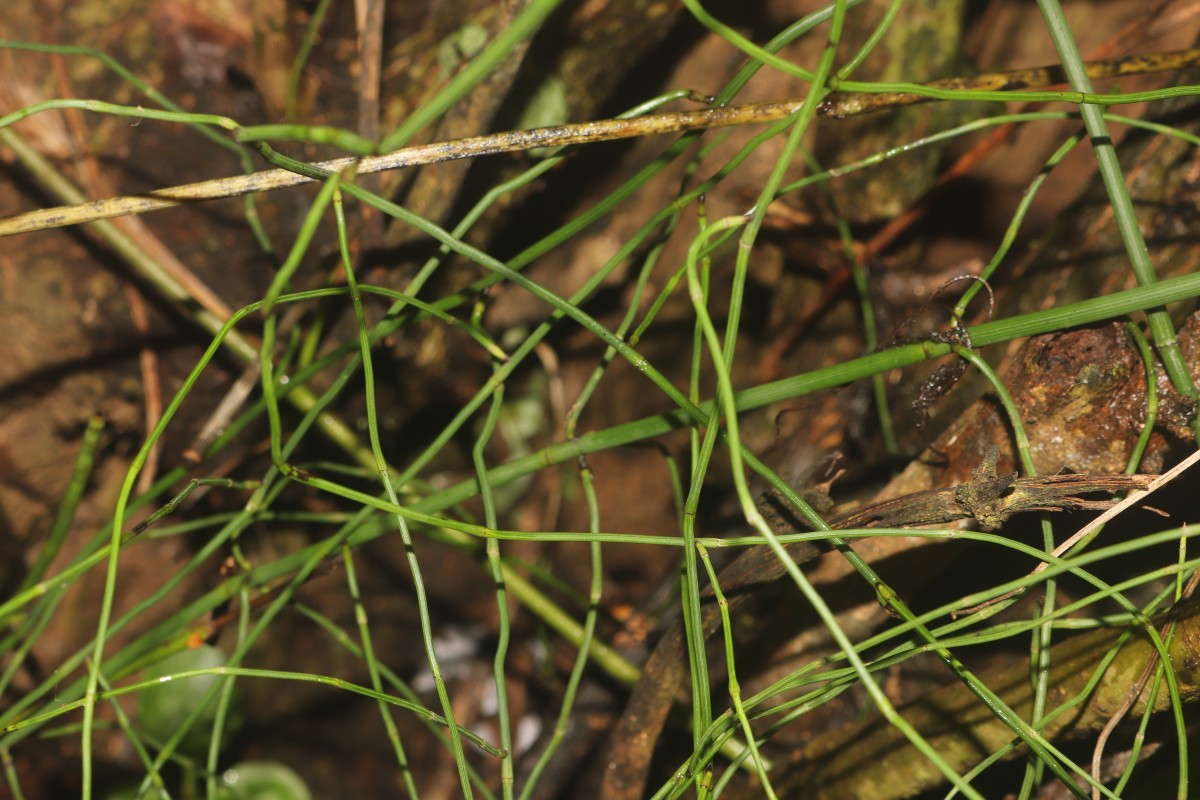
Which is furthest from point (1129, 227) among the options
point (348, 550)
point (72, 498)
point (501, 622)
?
point (72, 498)

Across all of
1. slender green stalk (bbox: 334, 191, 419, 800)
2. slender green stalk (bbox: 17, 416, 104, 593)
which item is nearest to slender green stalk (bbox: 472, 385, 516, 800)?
slender green stalk (bbox: 334, 191, 419, 800)

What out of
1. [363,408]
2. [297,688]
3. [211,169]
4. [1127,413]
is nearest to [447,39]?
[211,169]

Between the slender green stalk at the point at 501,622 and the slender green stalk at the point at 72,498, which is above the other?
the slender green stalk at the point at 72,498

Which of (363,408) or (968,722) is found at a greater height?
(363,408)

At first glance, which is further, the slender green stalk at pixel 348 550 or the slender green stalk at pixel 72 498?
the slender green stalk at pixel 72 498

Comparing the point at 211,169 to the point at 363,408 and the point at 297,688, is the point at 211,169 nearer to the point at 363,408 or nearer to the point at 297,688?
the point at 363,408

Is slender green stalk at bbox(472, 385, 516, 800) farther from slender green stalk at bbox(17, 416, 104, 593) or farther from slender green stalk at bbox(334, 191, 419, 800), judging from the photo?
slender green stalk at bbox(17, 416, 104, 593)

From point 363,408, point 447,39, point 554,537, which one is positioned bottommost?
point 554,537

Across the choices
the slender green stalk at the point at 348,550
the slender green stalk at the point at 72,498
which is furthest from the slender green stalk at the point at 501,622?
the slender green stalk at the point at 72,498

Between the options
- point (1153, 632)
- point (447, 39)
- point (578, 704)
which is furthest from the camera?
point (578, 704)

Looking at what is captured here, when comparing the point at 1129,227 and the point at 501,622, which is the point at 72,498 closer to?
the point at 501,622

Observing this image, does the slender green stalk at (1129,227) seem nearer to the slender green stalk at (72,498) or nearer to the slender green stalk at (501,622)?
the slender green stalk at (501,622)
